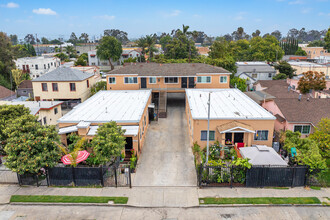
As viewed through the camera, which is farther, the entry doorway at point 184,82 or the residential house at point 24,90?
the residential house at point 24,90

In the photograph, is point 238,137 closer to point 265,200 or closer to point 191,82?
point 265,200

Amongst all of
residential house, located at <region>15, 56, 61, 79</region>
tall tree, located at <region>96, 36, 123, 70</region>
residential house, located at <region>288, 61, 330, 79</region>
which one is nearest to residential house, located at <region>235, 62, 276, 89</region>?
residential house, located at <region>288, 61, 330, 79</region>

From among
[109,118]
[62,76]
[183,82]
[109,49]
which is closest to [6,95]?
[62,76]

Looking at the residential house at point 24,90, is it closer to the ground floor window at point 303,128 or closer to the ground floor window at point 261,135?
the ground floor window at point 261,135

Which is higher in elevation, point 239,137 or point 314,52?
point 314,52

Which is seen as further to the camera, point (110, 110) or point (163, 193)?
point (110, 110)

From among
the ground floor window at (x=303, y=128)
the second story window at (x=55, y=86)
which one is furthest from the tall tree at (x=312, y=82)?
the second story window at (x=55, y=86)
